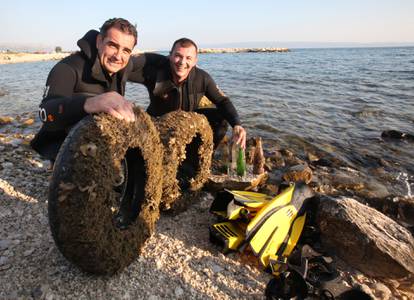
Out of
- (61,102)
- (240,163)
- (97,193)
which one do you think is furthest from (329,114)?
(97,193)

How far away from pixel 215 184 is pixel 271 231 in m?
1.88

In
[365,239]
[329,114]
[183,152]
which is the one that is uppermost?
[183,152]

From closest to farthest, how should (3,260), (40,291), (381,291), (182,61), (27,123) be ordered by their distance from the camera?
(40,291) → (3,260) → (381,291) → (182,61) → (27,123)

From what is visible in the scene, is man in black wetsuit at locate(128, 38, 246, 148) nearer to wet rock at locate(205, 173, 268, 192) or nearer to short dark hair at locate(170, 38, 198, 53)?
short dark hair at locate(170, 38, 198, 53)

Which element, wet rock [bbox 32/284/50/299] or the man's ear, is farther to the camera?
the man's ear

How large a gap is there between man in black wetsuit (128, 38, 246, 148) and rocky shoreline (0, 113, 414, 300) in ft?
6.20

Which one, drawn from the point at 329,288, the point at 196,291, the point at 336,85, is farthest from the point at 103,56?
the point at 336,85

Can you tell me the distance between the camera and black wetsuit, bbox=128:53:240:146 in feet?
20.2

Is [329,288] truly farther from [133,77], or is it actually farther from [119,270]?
[133,77]

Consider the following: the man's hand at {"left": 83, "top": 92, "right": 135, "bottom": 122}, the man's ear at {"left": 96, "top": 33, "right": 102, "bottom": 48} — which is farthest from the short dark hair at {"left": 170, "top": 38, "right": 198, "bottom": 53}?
the man's hand at {"left": 83, "top": 92, "right": 135, "bottom": 122}

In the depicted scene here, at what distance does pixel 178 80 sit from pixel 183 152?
1.93 meters

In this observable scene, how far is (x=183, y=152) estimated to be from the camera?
16.1ft

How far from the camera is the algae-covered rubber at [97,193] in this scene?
2684 millimetres

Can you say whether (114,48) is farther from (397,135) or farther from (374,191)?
(397,135)
